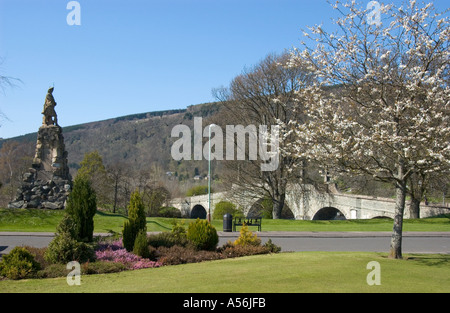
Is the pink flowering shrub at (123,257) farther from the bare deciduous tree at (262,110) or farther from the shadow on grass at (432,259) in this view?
the bare deciduous tree at (262,110)

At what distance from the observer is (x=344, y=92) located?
1431cm

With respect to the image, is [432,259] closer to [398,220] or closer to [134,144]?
[398,220]

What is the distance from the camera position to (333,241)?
837 inches

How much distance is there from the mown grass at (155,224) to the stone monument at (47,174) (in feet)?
3.00

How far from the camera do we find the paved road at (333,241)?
18312mm

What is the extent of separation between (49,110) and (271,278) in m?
22.9

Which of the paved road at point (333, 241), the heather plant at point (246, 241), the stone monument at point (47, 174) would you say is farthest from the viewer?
the stone monument at point (47, 174)

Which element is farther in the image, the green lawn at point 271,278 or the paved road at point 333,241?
the paved road at point 333,241

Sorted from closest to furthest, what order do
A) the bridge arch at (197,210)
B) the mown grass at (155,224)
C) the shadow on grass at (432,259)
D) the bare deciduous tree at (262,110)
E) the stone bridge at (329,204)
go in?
the shadow on grass at (432,259) < the mown grass at (155,224) < the bare deciduous tree at (262,110) < the stone bridge at (329,204) < the bridge arch at (197,210)

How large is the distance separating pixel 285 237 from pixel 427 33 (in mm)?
12598

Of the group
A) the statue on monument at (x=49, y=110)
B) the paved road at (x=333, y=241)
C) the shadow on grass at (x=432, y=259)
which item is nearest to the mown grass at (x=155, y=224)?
the paved road at (x=333, y=241)

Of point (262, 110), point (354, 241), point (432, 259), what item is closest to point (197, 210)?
point (262, 110)

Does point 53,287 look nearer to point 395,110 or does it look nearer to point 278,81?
point 395,110

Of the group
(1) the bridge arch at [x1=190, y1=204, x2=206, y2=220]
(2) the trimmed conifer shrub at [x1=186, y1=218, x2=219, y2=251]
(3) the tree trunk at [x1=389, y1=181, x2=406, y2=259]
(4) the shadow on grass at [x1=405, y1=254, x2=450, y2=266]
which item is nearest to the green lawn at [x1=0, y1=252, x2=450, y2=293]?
(4) the shadow on grass at [x1=405, y1=254, x2=450, y2=266]
